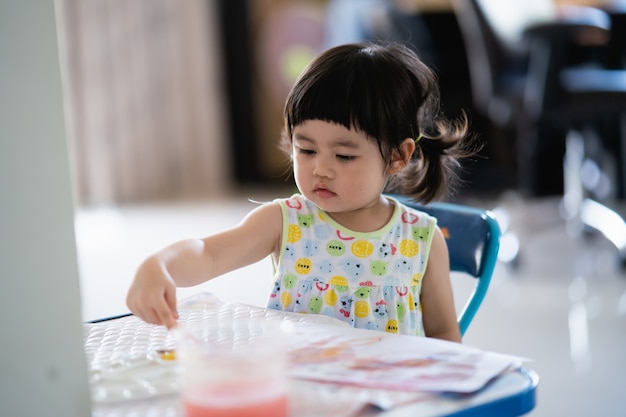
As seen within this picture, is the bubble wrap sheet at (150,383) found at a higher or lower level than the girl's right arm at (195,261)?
lower

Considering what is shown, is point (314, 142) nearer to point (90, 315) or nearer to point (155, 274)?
point (155, 274)

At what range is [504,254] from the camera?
113 inches

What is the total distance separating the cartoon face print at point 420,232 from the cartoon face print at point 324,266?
113 millimetres

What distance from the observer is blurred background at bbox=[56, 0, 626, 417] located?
8.01 ft

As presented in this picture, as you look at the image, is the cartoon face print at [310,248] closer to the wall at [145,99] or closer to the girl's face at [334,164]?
the girl's face at [334,164]

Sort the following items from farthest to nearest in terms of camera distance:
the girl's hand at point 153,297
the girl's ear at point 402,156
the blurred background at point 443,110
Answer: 1. the blurred background at point 443,110
2. the girl's ear at point 402,156
3. the girl's hand at point 153,297

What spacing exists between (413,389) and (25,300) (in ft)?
0.90

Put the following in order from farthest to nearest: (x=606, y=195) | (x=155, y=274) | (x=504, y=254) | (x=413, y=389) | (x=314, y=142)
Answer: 1. (x=606, y=195)
2. (x=504, y=254)
3. (x=314, y=142)
4. (x=155, y=274)
5. (x=413, y=389)

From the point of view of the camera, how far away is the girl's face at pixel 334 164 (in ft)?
3.22

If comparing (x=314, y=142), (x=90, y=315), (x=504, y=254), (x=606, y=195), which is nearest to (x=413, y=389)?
(x=314, y=142)

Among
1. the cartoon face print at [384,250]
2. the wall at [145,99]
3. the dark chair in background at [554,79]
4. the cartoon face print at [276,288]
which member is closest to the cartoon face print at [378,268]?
the cartoon face print at [384,250]

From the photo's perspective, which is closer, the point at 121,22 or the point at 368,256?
the point at 368,256

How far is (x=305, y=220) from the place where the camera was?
1.07m

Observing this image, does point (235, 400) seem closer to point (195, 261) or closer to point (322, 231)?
point (195, 261)
